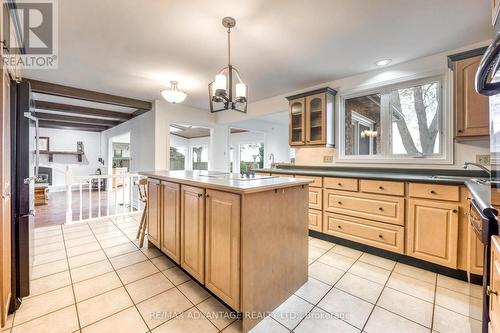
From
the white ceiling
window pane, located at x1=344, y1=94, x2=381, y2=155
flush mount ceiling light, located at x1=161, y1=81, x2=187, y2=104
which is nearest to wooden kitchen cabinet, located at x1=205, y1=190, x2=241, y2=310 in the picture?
the white ceiling

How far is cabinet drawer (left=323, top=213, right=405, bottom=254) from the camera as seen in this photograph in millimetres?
2275

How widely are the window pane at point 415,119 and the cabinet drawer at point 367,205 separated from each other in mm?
960

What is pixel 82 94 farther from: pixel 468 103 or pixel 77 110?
pixel 468 103

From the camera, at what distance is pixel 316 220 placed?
2.93 metres

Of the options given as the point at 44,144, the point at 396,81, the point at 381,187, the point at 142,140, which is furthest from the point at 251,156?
the point at 44,144

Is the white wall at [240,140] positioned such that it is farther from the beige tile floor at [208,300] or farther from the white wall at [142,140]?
the beige tile floor at [208,300]

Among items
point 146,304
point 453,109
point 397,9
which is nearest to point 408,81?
point 453,109

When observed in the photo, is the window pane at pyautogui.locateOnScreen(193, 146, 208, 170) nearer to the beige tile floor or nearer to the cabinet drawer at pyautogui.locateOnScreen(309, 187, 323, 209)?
the cabinet drawer at pyautogui.locateOnScreen(309, 187, 323, 209)

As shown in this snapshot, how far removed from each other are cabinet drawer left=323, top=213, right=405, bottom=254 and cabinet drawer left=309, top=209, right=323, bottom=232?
0.20 ft

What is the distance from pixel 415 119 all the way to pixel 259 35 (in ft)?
7.58

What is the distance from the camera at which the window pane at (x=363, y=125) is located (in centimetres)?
314

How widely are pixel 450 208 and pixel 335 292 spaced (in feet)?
4.36

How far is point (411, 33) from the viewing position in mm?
2139

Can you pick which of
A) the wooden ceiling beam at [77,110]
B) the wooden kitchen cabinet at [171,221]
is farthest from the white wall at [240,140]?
the wooden kitchen cabinet at [171,221]
